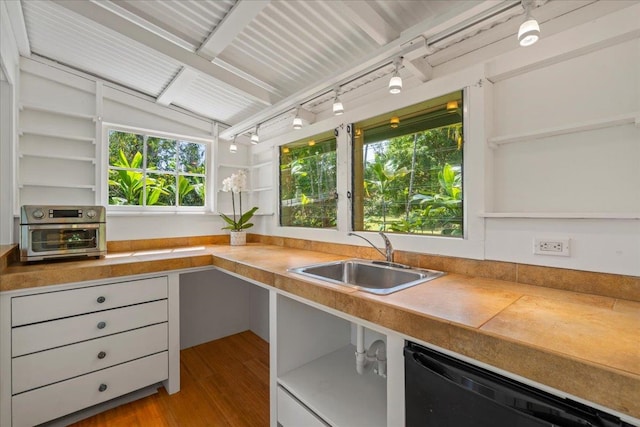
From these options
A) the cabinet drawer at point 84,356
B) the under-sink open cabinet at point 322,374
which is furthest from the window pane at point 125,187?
the under-sink open cabinet at point 322,374

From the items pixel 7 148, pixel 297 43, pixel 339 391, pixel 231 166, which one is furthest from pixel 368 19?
pixel 7 148

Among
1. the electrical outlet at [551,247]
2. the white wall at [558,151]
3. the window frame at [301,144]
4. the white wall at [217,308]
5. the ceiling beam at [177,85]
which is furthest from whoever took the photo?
the white wall at [217,308]

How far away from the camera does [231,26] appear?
161 centimetres

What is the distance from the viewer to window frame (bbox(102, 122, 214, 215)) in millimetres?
2404

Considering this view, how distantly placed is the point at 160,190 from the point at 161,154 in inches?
13.8

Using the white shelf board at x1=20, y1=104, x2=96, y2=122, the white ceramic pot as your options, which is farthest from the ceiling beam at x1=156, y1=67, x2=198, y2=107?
the white ceramic pot

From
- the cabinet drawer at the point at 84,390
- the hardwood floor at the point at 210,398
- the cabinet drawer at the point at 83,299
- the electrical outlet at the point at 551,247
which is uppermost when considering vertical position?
the electrical outlet at the point at 551,247

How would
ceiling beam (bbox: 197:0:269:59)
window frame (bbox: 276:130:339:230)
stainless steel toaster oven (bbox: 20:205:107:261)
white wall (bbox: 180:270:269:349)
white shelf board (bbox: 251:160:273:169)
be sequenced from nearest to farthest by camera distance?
ceiling beam (bbox: 197:0:269:59) → stainless steel toaster oven (bbox: 20:205:107:261) → window frame (bbox: 276:130:339:230) → white wall (bbox: 180:270:269:349) → white shelf board (bbox: 251:160:273:169)

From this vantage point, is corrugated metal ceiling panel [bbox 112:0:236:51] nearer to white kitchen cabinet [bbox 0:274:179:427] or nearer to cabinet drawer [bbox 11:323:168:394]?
white kitchen cabinet [bbox 0:274:179:427]

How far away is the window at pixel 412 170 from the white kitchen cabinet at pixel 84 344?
1.55 metres

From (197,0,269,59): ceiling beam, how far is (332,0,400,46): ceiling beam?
0.42 meters

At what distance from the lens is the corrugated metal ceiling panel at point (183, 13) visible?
154cm

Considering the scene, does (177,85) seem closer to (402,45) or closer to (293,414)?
(402,45)

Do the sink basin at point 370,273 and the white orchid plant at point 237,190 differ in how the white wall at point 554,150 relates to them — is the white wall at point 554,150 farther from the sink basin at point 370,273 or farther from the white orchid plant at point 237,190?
the white orchid plant at point 237,190
